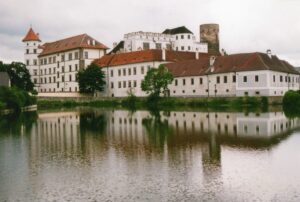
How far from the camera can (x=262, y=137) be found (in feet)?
86.0

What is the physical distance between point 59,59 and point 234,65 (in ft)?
136

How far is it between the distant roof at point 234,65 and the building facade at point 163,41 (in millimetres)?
19501

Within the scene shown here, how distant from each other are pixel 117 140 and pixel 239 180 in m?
11.7

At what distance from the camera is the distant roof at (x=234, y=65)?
2448 inches

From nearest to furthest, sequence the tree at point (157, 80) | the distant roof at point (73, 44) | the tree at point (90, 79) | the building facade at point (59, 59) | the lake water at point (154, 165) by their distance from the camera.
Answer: the lake water at point (154, 165) → the tree at point (157, 80) → the tree at point (90, 79) → the distant roof at point (73, 44) → the building facade at point (59, 59)

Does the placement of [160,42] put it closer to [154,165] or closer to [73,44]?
[73,44]

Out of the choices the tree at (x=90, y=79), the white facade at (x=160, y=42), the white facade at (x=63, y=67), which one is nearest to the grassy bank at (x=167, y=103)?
the tree at (x=90, y=79)

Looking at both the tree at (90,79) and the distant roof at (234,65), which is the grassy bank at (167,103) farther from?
the distant roof at (234,65)

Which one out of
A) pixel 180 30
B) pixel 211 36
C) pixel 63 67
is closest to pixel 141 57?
pixel 63 67

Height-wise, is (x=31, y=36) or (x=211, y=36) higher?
(x=31, y=36)

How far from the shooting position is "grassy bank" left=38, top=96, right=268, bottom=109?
58.1m

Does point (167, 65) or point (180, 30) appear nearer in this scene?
point (167, 65)

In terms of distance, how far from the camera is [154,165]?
17.9 metres

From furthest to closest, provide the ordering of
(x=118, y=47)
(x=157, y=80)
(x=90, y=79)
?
(x=118, y=47) < (x=90, y=79) < (x=157, y=80)
